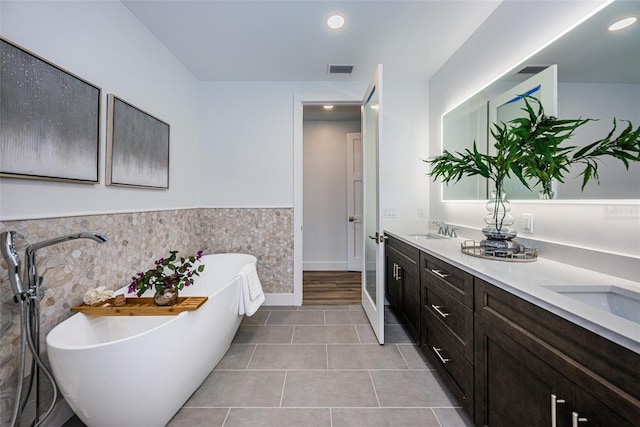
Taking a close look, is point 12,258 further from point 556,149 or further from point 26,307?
point 556,149

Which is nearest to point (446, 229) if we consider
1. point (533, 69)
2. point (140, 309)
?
point (533, 69)

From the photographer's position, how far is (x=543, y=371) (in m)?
0.91

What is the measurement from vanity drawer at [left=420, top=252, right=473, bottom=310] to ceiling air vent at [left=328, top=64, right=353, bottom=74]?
203 cm

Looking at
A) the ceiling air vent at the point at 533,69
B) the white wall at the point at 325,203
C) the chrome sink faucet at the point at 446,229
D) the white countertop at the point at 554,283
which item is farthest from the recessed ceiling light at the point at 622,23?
the white wall at the point at 325,203

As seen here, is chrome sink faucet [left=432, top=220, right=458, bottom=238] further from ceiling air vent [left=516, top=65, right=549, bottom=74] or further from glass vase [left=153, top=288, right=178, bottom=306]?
glass vase [left=153, top=288, right=178, bottom=306]

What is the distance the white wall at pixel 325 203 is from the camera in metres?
4.69

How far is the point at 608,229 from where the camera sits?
123 centimetres

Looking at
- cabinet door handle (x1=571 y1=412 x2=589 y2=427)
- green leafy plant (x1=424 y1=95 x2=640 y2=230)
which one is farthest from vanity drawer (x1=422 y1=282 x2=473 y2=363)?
green leafy plant (x1=424 y1=95 x2=640 y2=230)

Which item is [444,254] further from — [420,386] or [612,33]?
[612,33]

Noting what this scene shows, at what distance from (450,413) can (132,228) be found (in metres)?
2.41

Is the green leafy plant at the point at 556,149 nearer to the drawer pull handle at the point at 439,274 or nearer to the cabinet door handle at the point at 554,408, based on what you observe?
the drawer pull handle at the point at 439,274

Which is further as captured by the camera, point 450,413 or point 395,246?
point 395,246

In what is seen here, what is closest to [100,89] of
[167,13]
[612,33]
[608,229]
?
[167,13]

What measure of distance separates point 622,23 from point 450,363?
1.83 m
